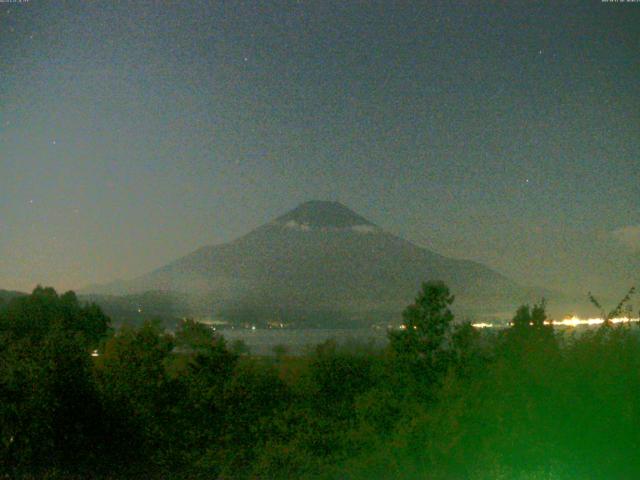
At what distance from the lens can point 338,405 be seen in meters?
13.9

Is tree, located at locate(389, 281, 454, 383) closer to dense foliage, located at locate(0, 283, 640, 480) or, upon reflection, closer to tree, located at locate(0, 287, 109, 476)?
dense foliage, located at locate(0, 283, 640, 480)

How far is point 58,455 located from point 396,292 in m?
57.7

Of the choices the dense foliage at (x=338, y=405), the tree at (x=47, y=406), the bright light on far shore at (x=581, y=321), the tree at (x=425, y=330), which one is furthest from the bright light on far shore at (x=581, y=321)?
the tree at (x=47, y=406)

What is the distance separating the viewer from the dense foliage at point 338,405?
8336 mm

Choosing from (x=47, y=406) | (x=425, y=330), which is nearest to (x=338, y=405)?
(x=425, y=330)

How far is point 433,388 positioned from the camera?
1199 cm

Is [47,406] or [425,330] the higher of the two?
[425,330]

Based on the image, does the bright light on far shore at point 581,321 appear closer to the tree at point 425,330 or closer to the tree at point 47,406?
the tree at point 425,330

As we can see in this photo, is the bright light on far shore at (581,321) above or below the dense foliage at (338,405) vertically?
above

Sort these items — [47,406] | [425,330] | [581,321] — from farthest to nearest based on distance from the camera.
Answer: [425,330] → [47,406] → [581,321]

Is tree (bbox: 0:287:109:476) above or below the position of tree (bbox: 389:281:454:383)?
below

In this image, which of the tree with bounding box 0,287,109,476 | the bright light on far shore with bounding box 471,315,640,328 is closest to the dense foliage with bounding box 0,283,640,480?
the tree with bounding box 0,287,109,476

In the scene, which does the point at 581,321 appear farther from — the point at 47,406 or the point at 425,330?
the point at 47,406

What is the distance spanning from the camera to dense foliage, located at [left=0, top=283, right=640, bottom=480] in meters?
8.34
